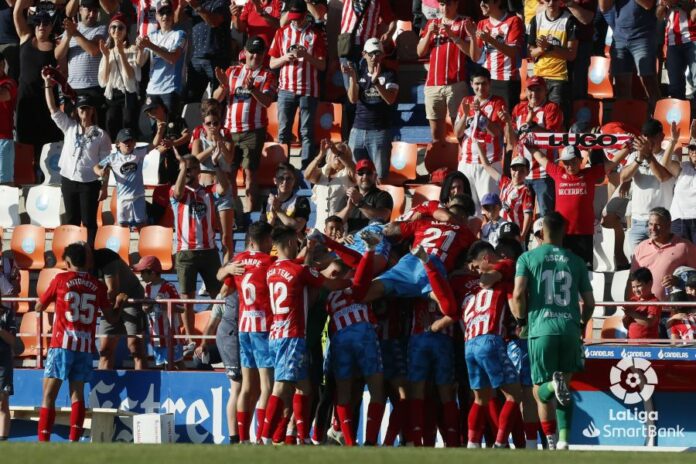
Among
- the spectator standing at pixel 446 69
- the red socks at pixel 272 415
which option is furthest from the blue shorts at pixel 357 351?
the spectator standing at pixel 446 69

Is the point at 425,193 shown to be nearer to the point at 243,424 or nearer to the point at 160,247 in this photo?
the point at 160,247

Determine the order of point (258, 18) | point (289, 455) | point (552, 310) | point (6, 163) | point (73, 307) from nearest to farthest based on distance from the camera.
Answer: point (289, 455) → point (552, 310) → point (73, 307) → point (6, 163) → point (258, 18)

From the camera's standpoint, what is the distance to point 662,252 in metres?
14.9

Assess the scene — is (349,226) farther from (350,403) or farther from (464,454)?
(464,454)

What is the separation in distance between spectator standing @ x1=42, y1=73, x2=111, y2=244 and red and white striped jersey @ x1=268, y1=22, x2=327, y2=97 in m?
2.37

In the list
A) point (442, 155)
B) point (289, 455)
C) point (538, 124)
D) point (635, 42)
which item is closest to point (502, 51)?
point (538, 124)

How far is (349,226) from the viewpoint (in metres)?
16.0

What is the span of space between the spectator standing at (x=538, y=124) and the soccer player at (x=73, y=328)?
4978mm

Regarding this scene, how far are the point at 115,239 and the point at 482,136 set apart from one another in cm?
478

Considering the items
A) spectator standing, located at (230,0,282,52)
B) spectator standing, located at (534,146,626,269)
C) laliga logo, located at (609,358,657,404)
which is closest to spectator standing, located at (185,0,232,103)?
spectator standing, located at (230,0,282,52)

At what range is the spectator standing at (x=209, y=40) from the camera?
781 inches

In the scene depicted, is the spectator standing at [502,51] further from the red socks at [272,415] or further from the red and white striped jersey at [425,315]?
the red socks at [272,415]

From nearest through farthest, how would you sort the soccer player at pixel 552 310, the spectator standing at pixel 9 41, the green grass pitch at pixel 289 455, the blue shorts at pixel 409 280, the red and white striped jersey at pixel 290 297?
the green grass pitch at pixel 289 455 < the soccer player at pixel 552 310 < the blue shorts at pixel 409 280 < the red and white striped jersey at pixel 290 297 < the spectator standing at pixel 9 41

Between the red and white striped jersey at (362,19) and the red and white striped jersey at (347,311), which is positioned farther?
the red and white striped jersey at (362,19)
